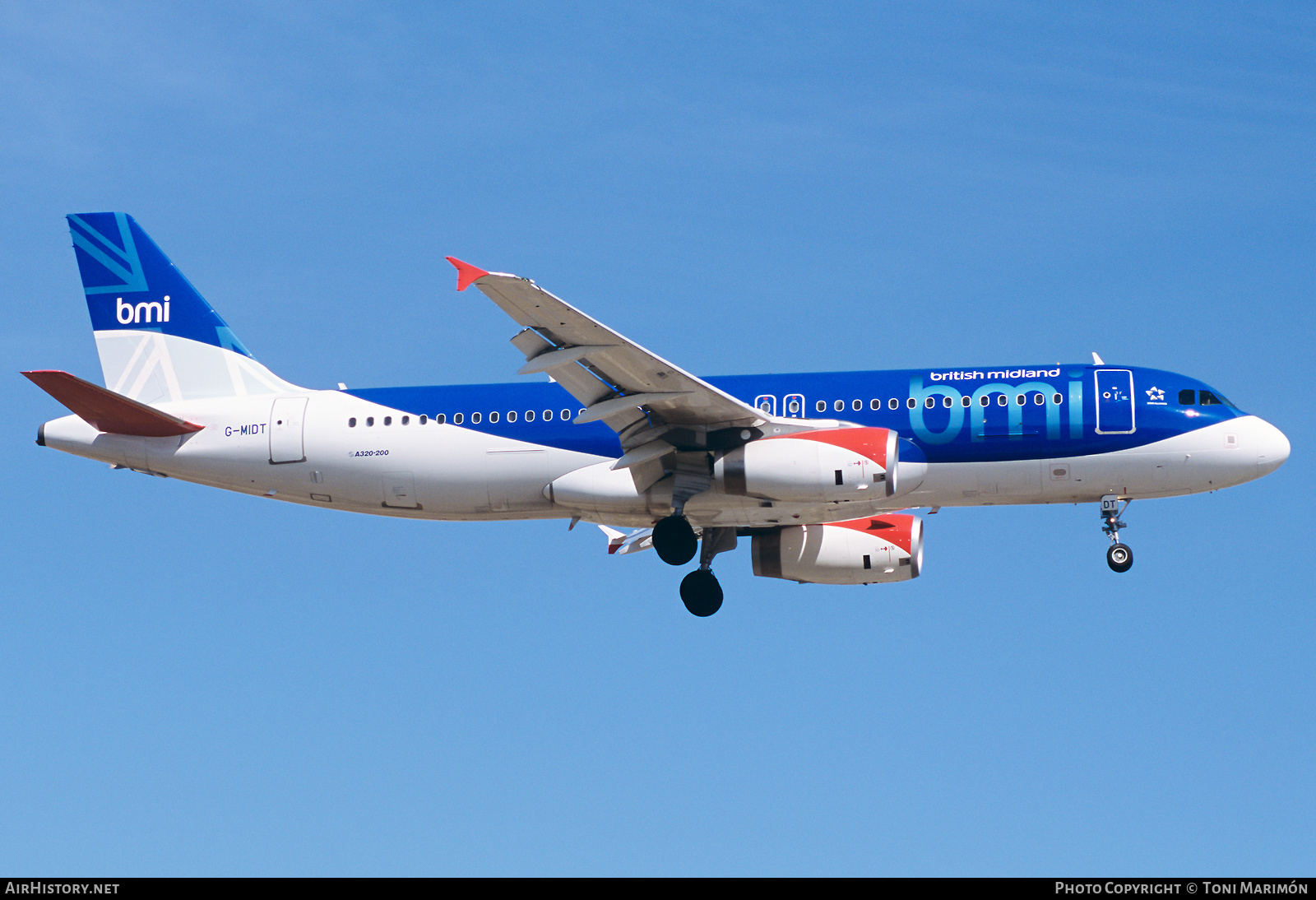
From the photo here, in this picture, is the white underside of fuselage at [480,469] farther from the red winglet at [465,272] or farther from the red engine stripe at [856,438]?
the red winglet at [465,272]

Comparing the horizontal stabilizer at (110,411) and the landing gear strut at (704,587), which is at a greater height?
the horizontal stabilizer at (110,411)

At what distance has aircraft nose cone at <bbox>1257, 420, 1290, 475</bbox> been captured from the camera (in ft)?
106

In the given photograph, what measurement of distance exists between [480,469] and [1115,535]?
1378 cm

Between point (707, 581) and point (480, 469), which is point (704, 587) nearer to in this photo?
point (707, 581)

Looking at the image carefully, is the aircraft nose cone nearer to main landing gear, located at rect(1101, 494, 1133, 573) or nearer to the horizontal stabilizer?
main landing gear, located at rect(1101, 494, 1133, 573)

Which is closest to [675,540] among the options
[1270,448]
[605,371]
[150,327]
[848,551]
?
[605,371]

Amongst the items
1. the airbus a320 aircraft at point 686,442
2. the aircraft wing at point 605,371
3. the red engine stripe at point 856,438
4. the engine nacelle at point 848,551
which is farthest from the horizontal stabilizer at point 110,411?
the engine nacelle at point 848,551

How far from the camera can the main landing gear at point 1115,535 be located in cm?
3275

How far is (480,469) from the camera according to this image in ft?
110

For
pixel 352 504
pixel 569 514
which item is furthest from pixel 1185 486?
pixel 352 504

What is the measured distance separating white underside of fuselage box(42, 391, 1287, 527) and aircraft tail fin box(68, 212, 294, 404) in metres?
0.79

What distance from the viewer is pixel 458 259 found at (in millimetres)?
26594

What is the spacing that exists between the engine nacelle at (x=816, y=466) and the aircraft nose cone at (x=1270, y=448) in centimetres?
778

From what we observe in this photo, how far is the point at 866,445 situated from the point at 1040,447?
13.2ft
